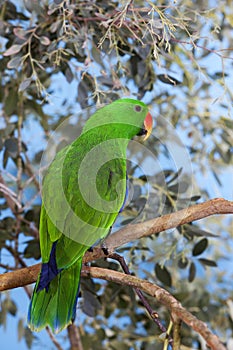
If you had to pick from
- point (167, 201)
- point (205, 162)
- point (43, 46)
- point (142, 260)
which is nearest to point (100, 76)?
point (43, 46)

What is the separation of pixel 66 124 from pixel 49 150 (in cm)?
6

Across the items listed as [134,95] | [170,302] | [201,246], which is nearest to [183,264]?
[201,246]

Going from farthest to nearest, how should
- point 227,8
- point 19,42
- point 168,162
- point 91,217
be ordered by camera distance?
1. point 227,8
2. point 168,162
3. point 19,42
4. point 91,217

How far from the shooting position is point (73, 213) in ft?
2.51

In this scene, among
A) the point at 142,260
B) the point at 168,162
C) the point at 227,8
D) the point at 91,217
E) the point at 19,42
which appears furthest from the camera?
the point at 227,8

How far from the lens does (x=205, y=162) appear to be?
1446 mm

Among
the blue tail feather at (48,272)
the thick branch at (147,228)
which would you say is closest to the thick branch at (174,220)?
the thick branch at (147,228)

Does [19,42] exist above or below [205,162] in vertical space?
above

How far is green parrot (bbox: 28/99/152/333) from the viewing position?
75cm

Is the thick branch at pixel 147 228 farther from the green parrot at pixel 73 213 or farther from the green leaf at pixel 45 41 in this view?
the green leaf at pixel 45 41

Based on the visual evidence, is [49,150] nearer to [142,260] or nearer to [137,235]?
[142,260]

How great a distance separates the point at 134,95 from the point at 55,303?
424mm

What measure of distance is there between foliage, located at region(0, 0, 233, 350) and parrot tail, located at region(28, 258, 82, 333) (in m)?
0.25

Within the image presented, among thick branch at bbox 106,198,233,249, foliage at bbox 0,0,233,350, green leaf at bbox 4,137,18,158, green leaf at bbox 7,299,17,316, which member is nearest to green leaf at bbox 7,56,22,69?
foliage at bbox 0,0,233,350
